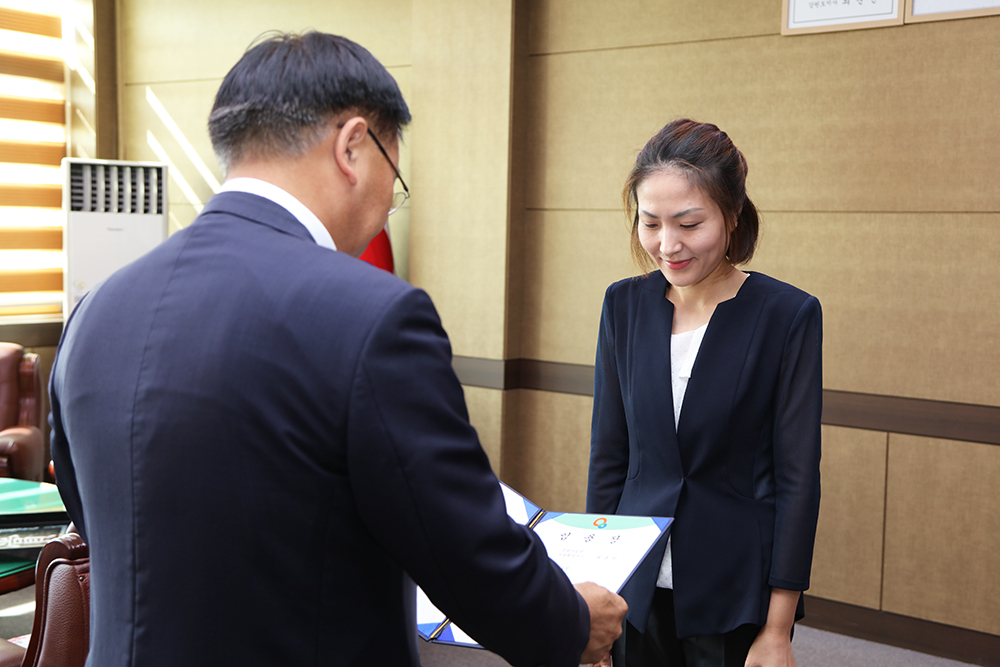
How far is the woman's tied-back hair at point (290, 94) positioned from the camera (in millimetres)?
931

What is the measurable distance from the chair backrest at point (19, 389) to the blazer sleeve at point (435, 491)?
388 cm

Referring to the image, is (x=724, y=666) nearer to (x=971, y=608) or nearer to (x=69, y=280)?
(x=971, y=608)

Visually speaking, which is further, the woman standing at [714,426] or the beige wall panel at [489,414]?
the beige wall panel at [489,414]

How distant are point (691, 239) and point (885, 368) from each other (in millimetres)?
2245

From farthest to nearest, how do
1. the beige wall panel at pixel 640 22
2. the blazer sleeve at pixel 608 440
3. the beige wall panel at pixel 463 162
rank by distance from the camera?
the beige wall panel at pixel 463 162, the beige wall panel at pixel 640 22, the blazer sleeve at pixel 608 440

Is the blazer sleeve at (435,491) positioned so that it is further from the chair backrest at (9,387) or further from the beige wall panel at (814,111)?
the chair backrest at (9,387)

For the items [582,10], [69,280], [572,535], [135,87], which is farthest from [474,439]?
[135,87]

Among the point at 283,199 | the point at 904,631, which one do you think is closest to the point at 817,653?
the point at 904,631

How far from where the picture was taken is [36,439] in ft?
12.8

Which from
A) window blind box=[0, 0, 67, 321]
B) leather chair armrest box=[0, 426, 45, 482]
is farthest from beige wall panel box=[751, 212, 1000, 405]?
window blind box=[0, 0, 67, 321]

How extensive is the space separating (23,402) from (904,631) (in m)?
4.06

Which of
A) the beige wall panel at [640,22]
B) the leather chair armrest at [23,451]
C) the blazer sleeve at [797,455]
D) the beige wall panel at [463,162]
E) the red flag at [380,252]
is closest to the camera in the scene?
the blazer sleeve at [797,455]

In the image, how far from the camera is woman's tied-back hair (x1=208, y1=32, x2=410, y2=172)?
931 millimetres

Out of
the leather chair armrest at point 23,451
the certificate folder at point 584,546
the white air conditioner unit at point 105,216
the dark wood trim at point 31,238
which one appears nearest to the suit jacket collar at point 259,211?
the certificate folder at point 584,546
